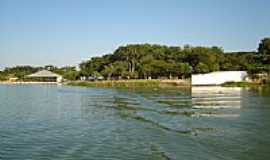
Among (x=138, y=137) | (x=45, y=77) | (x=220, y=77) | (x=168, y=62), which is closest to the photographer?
(x=138, y=137)

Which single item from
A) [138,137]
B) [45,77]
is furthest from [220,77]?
[45,77]

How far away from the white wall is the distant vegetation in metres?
2.01

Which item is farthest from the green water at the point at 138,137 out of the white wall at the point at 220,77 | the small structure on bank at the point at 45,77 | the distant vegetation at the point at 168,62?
the small structure on bank at the point at 45,77

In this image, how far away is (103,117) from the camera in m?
24.0

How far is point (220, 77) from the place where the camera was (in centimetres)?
7438

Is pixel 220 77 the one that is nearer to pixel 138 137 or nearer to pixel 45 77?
pixel 138 137

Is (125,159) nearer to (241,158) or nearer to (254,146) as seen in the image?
Answer: (241,158)

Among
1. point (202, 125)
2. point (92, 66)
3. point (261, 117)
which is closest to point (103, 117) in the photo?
point (202, 125)

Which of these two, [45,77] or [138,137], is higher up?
[45,77]

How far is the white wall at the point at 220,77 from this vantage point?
7375cm

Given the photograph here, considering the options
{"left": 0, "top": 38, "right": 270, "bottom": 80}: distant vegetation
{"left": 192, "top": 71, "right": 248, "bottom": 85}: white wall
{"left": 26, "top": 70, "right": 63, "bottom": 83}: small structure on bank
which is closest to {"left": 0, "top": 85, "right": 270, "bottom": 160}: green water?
{"left": 192, "top": 71, "right": 248, "bottom": 85}: white wall

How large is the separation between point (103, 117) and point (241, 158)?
12.8 m

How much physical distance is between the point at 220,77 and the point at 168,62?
74.8 feet

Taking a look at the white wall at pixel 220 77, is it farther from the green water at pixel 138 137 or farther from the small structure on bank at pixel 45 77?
the small structure on bank at pixel 45 77
